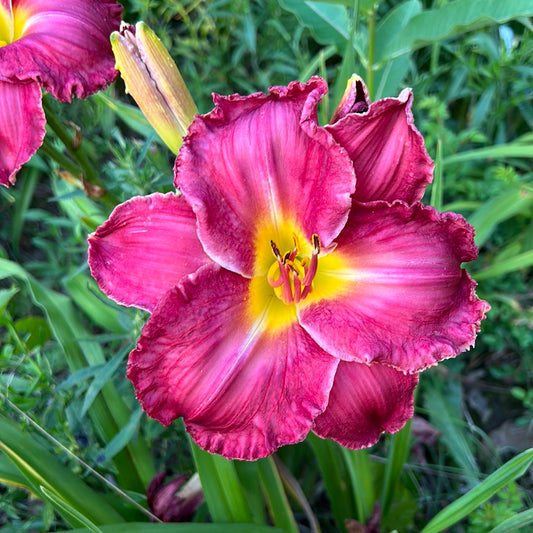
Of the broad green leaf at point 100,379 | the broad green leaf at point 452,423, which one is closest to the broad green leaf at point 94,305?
the broad green leaf at point 100,379

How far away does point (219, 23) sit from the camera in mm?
1894

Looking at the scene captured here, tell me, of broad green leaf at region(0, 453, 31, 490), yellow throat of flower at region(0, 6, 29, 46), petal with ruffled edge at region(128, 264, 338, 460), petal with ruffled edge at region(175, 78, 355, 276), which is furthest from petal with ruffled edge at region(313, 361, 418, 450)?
yellow throat of flower at region(0, 6, 29, 46)

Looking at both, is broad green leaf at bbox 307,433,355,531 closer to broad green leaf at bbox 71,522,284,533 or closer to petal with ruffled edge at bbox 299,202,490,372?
broad green leaf at bbox 71,522,284,533

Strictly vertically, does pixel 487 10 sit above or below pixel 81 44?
below

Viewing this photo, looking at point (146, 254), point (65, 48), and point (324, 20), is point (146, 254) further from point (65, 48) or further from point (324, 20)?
point (324, 20)

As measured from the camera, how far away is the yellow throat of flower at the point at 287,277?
76 centimetres

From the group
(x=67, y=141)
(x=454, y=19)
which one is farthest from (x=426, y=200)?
(x=67, y=141)

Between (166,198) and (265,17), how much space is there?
4.53 ft

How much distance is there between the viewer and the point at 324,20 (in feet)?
4.37

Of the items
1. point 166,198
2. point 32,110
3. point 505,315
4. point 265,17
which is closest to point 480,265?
point 505,315

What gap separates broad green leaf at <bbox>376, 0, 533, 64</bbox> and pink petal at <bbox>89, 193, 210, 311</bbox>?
0.61 metres

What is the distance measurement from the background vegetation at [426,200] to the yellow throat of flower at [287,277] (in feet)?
0.98

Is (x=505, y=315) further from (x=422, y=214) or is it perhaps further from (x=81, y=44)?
(x=81, y=44)

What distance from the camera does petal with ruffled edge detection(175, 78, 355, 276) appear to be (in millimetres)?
676
